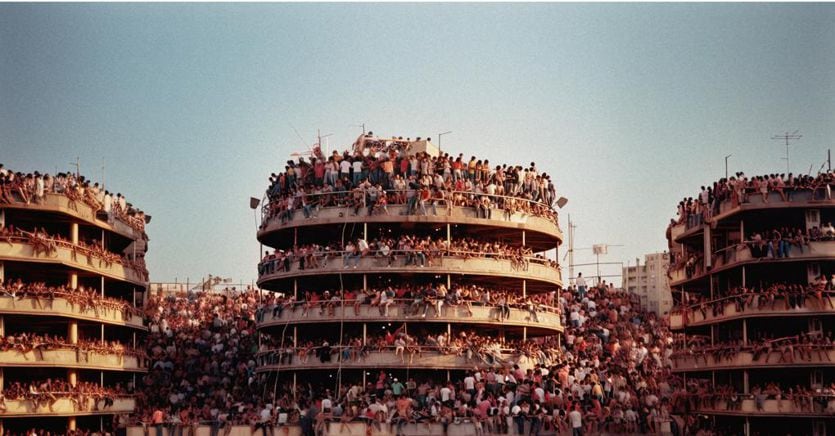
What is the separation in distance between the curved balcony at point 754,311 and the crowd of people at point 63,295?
33764mm

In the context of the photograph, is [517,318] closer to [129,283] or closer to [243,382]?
[243,382]

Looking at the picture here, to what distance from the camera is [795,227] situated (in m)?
68.2

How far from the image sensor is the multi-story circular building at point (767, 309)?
2515 inches

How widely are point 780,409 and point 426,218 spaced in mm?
23507

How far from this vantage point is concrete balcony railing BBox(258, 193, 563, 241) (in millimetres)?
76375

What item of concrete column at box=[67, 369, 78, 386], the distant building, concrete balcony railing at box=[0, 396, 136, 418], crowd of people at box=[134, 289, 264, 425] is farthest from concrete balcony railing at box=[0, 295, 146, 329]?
the distant building

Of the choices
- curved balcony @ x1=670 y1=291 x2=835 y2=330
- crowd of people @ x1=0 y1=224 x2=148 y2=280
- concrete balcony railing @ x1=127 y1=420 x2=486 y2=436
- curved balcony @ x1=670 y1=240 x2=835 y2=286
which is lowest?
concrete balcony railing @ x1=127 y1=420 x2=486 y2=436

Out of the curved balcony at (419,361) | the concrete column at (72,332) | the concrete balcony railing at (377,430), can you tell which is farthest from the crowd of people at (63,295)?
the curved balcony at (419,361)

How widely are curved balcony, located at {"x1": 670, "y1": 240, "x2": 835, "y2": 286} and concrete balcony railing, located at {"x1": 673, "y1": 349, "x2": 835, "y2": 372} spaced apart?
15.4ft

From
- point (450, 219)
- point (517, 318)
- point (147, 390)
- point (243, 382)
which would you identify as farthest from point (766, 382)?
point (147, 390)

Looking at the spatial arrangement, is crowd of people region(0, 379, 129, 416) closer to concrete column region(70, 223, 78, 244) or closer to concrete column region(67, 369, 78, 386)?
concrete column region(67, 369, 78, 386)

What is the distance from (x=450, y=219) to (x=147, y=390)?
21.7 m

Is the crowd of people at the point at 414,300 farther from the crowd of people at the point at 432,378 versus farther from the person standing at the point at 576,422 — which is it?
the person standing at the point at 576,422

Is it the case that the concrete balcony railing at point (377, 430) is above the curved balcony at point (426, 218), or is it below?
below
